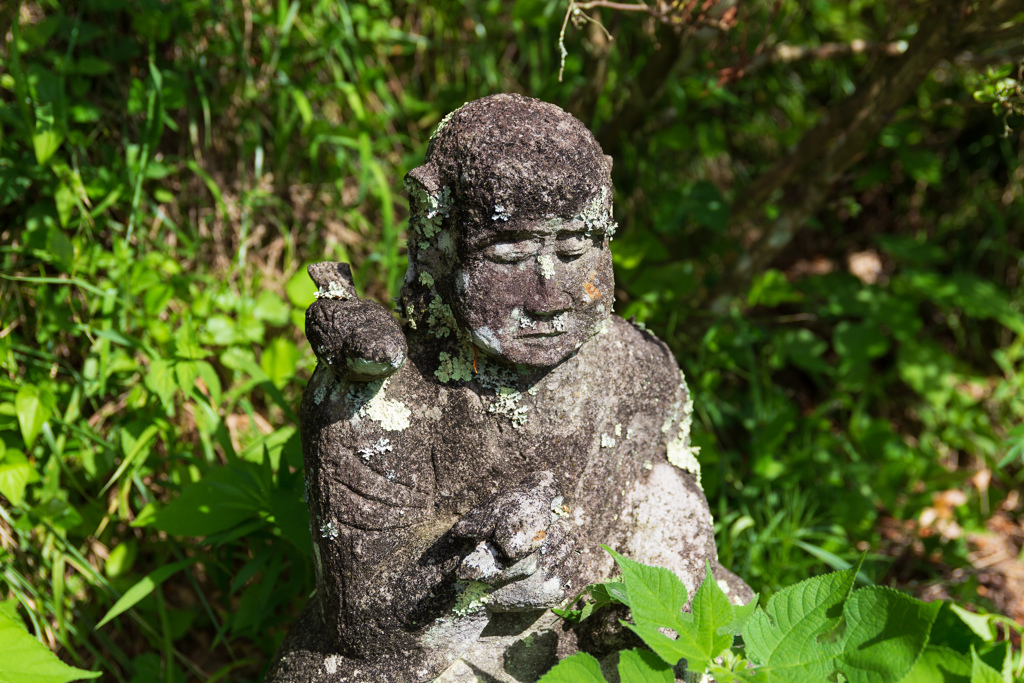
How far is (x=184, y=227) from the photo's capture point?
312 cm

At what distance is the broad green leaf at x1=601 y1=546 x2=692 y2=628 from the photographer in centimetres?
139

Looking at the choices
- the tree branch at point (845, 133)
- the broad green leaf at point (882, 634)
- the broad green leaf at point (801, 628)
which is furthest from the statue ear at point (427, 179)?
the tree branch at point (845, 133)

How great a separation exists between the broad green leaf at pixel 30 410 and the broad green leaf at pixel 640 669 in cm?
191

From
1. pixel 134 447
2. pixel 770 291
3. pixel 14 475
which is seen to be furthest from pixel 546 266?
pixel 770 291

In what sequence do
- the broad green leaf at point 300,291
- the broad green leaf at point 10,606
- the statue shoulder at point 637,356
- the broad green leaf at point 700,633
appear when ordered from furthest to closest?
the broad green leaf at point 300,291
the broad green leaf at point 10,606
the statue shoulder at point 637,356
the broad green leaf at point 700,633

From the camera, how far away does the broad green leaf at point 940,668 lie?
1.61 meters

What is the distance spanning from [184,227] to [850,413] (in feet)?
10.9

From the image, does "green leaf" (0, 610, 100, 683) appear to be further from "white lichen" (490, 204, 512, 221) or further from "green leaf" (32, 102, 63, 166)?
"green leaf" (32, 102, 63, 166)

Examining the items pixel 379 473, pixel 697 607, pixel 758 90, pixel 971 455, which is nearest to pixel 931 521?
pixel 971 455

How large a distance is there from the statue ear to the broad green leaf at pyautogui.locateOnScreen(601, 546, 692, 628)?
2.51ft

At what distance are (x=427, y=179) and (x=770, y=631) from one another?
1083 millimetres

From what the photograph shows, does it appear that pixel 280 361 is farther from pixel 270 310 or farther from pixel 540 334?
pixel 540 334

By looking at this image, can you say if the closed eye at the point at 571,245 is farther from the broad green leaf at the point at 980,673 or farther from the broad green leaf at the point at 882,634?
the broad green leaf at the point at 980,673

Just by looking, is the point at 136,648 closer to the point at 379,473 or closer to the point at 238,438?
the point at 238,438
